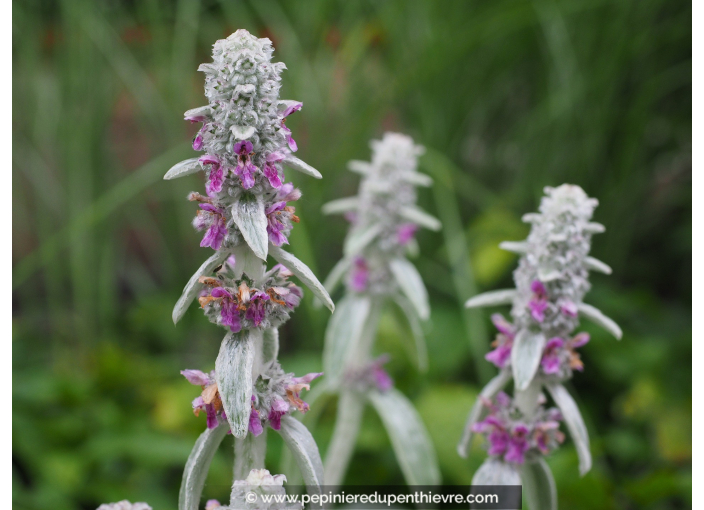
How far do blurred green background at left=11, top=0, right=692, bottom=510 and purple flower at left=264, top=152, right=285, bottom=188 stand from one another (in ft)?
3.77

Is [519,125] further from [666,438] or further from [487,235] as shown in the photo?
[666,438]

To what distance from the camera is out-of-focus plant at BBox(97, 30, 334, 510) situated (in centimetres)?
78

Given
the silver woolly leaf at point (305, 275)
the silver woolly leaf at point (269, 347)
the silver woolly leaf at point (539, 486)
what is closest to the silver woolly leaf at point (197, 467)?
the silver woolly leaf at point (269, 347)

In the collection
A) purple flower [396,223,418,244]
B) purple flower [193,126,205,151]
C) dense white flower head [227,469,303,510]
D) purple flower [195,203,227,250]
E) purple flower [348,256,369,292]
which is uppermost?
purple flower [396,223,418,244]

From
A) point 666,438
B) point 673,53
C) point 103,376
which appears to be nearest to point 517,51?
point 673,53

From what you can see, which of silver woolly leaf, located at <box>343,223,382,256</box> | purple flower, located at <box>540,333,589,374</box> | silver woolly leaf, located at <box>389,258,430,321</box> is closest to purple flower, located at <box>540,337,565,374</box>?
purple flower, located at <box>540,333,589,374</box>

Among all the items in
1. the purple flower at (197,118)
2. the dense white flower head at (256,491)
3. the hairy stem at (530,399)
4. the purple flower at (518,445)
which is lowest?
the dense white flower head at (256,491)

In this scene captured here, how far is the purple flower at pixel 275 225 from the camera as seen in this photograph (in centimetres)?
82

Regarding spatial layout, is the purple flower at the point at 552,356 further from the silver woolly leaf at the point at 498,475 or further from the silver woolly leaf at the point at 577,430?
the silver woolly leaf at the point at 498,475

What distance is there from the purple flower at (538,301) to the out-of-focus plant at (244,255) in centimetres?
38

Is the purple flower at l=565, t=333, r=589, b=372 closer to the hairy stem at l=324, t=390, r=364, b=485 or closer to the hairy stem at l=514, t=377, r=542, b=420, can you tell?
the hairy stem at l=514, t=377, r=542, b=420

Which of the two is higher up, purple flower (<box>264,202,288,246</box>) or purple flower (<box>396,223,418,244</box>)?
purple flower (<box>396,223,418,244</box>)

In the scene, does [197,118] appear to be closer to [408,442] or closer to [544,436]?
[544,436]

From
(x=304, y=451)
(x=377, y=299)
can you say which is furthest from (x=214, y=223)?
(x=377, y=299)
